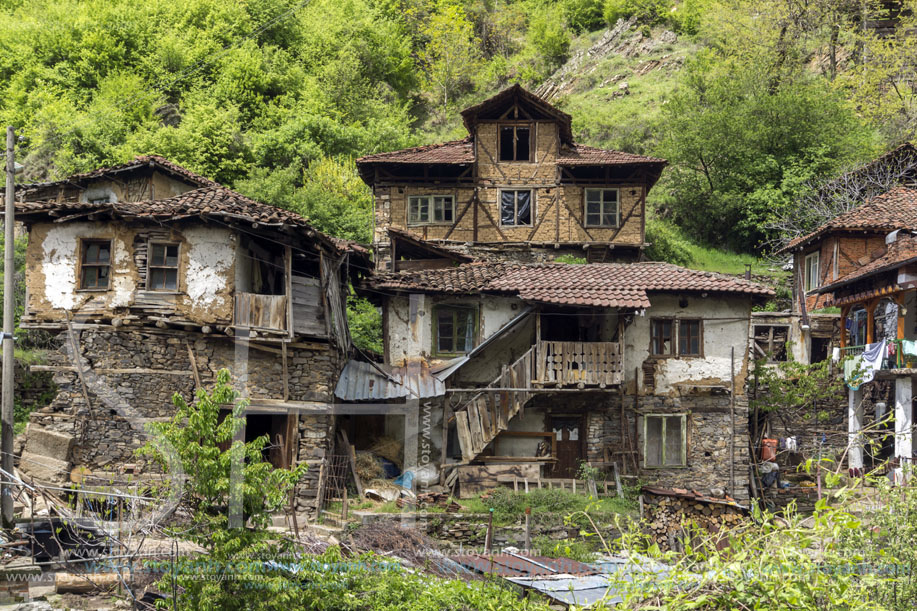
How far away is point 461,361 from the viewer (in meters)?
23.5

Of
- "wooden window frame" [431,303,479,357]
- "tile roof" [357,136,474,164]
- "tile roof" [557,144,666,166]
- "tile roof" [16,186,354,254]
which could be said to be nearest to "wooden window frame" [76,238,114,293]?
"tile roof" [16,186,354,254]

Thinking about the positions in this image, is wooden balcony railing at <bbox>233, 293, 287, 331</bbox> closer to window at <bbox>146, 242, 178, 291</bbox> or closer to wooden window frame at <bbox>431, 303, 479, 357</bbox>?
window at <bbox>146, 242, 178, 291</bbox>

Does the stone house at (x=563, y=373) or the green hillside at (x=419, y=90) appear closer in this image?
the stone house at (x=563, y=373)

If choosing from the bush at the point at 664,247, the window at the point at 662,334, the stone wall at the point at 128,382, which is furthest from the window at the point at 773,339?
the stone wall at the point at 128,382

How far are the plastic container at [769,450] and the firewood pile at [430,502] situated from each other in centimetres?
956

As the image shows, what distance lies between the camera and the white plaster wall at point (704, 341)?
24547mm

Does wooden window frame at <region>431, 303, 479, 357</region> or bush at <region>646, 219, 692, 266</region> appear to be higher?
bush at <region>646, 219, 692, 266</region>

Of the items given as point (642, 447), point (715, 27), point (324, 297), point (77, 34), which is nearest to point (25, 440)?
point (324, 297)

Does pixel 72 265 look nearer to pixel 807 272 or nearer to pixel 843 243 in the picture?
pixel 843 243

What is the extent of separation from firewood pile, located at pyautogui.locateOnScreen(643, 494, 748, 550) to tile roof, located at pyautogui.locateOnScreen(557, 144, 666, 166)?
12.8m

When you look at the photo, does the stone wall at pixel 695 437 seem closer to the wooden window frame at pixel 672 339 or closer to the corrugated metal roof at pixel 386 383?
the wooden window frame at pixel 672 339

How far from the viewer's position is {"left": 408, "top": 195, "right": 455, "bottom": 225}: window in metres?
32.4

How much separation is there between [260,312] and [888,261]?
1797 centimetres

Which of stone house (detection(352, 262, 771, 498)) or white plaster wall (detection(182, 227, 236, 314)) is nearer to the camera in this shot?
white plaster wall (detection(182, 227, 236, 314))
